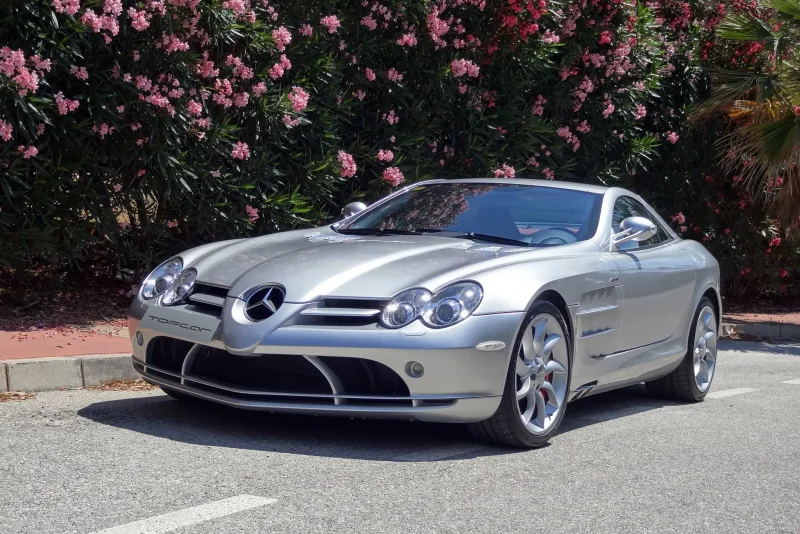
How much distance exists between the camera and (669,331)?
7.46 metres

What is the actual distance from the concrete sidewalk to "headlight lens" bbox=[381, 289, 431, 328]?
8.37 feet

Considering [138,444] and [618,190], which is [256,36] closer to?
[618,190]

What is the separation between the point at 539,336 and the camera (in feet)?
19.5

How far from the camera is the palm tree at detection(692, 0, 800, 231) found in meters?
14.2

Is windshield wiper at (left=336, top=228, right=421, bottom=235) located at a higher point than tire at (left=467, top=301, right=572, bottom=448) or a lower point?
higher

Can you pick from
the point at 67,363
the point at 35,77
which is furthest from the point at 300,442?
the point at 35,77

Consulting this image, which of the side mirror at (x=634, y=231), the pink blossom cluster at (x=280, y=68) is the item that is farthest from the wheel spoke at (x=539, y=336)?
the pink blossom cluster at (x=280, y=68)

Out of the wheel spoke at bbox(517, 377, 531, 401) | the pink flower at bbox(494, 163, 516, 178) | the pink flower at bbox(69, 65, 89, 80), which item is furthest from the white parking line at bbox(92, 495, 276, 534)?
the pink flower at bbox(494, 163, 516, 178)

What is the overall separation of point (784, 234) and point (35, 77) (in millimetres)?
10549

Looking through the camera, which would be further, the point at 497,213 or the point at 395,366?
the point at 497,213

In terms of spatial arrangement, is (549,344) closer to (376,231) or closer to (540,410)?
(540,410)

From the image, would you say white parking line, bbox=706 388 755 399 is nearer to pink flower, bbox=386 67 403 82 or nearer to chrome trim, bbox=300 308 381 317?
chrome trim, bbox=300 308 381 317

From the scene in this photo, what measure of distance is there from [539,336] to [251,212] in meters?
4.73

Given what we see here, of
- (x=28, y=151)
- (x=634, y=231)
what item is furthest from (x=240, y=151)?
(x=634, y=231)
